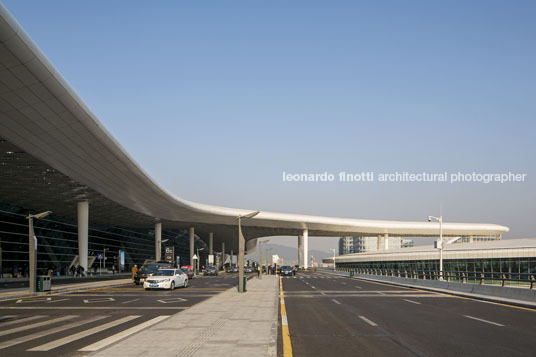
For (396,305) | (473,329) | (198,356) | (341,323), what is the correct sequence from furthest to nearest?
(396,305), (341,323), (473,329), (198,356)

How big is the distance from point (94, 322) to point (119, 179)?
39313mm

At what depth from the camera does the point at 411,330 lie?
13.6 m

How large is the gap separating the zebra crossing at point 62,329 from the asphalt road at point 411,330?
4.26m

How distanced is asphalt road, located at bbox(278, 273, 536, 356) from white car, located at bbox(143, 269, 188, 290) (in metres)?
15.5

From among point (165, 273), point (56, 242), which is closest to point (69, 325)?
point (165, 273)

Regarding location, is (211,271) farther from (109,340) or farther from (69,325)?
(109,340)

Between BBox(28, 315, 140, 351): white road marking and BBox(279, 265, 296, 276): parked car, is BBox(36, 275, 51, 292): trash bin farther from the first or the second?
BBox(279, 265, 296, 276): parked car

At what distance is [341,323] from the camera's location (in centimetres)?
1520

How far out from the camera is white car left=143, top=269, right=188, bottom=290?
3388 centimetres

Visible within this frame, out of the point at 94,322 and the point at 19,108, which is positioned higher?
the point at 19,108

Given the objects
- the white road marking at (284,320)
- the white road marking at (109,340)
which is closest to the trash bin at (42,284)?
the white road marking at (109,340)

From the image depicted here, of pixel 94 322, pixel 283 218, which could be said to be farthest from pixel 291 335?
pixel 283 218

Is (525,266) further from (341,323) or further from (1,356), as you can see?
(1,356)

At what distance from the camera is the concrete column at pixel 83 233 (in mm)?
62500
